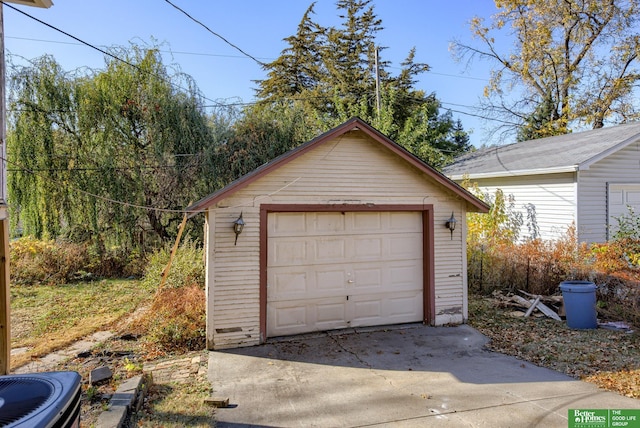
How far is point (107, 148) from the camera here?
1285cm

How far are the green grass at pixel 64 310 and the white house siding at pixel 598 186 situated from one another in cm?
1183

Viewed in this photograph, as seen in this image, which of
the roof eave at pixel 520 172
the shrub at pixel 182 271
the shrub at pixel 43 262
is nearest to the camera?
the shrub at pixel 182 271

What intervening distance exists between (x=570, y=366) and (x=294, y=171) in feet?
17.0

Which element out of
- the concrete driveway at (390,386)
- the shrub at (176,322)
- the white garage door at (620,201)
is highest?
the white garage door at (620,201)

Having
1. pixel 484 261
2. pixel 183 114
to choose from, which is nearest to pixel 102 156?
pixel 183 114

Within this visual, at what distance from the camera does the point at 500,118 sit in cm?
2494

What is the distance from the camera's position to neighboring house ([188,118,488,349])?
6.59 meters

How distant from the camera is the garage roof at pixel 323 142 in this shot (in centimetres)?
638

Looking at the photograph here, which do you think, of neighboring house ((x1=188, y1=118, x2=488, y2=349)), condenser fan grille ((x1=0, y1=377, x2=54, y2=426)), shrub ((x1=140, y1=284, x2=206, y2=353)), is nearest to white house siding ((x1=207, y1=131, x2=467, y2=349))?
neighboring house ((x1=188, y1=118, x2=488, y2=349))

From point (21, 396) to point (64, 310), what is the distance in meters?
7.90

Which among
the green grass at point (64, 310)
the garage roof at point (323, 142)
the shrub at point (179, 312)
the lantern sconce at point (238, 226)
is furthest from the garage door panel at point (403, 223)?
the green grass at point (64, 310)

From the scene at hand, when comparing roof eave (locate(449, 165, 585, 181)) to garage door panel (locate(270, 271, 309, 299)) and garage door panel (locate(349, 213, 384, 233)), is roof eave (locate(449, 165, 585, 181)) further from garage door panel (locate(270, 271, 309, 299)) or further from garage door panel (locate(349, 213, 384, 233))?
garage door panel (locate(270, 271, 309, 299))

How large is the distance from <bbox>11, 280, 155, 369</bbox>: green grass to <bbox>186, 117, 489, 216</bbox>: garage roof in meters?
3.41

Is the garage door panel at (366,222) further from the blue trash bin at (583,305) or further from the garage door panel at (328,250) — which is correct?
the blue trash bin at (583,305)
